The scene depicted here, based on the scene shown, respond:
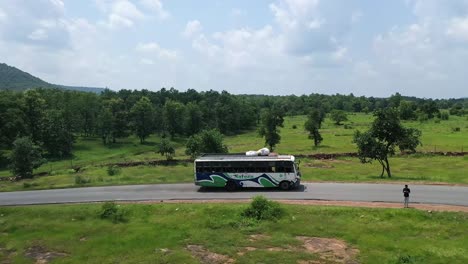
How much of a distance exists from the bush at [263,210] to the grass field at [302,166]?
1340 cm

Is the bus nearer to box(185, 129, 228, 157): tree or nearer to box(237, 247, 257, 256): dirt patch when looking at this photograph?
box(237, 247, 257, 256): dirt patch

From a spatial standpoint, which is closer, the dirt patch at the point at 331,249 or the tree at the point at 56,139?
the dirt patch at the point at 331,249

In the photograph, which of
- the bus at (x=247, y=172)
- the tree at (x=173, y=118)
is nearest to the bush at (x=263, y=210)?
the bus at (x=247, y=172)

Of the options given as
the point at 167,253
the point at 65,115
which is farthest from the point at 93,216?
the point at 65,115

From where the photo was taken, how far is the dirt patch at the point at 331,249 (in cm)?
2211

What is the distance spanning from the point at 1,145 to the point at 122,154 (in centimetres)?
2217

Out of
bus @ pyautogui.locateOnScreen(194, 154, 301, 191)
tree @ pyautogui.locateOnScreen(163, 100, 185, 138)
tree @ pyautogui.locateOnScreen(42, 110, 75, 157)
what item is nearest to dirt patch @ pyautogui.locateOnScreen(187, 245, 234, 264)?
bus @ pyautogui.locateOnScreen(194, 154, 301, 191)

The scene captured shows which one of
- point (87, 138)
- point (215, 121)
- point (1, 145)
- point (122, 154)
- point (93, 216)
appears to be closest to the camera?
point (93, 216)

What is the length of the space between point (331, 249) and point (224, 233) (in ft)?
20.8

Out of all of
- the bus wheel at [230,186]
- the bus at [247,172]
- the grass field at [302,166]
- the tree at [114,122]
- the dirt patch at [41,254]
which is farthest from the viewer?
the tree at [114,122]

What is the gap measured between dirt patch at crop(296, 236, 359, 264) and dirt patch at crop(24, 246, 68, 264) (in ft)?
44.6

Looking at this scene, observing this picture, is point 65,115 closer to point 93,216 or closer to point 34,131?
point 34,131

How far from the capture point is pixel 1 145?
84.1 meters

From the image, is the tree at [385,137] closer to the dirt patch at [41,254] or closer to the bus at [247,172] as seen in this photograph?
the bus at [247,172]
